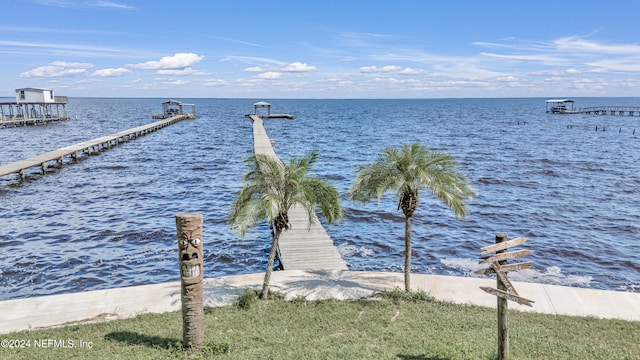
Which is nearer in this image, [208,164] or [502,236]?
[502,236]

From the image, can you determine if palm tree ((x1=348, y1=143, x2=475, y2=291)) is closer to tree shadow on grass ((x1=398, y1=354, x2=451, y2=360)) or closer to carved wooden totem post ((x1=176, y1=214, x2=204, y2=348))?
tree shadow on grass ((x1=398, y1=354, x2=451, y2=360))

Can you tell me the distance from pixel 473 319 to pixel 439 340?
1516mm

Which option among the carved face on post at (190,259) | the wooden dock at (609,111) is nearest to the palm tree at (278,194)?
the carved face on post at (190,259)

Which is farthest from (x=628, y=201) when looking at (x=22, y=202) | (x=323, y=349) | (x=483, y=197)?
(x=22, y=202)

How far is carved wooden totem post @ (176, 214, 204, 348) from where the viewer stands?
8.38m

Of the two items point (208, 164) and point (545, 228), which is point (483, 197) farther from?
point (208, 164)

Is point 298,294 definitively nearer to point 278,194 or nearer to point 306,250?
point 278,194

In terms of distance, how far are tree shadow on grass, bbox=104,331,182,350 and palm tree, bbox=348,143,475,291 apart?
5526 mm

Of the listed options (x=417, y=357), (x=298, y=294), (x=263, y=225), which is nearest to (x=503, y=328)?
(x=417, y=357)

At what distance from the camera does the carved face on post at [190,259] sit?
8391 millimetres

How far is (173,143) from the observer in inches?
2207

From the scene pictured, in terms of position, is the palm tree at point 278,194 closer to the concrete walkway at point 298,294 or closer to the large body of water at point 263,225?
the concrete walkway at point 298,294

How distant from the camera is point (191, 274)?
8.55m

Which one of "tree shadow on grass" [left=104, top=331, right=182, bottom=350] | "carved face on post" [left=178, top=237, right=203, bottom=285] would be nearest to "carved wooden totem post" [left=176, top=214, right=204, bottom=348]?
"carved face on post" [left=178, top=237, right=203, bottom=285]
